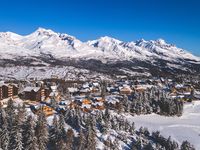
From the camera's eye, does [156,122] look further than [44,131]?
Yes

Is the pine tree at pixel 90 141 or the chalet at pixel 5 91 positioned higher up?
the chalet at pixel 5 91

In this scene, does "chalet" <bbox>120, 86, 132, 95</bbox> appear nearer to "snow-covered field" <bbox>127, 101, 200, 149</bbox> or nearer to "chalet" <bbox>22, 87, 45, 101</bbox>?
"snow-covered field" <bbox>127, 101, 200, 149</bbox>

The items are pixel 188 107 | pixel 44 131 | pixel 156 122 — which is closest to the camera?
pixel 44 131

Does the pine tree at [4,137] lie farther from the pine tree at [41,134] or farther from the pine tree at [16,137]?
the pine tree at [41,134]

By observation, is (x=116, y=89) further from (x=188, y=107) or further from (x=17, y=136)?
(x=17, y=136)

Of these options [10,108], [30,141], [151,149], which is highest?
[10,108]

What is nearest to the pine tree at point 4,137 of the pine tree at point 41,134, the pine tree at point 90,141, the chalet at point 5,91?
the pine tree at point 41,134

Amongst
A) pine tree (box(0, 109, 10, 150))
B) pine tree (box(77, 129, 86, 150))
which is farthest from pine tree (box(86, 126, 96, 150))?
pine tree (box(0, 109, 10, 150))

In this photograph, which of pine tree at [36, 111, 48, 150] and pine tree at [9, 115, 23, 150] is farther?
pine tree at [36, 111, 48, 150]

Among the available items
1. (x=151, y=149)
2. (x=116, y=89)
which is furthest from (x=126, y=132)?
(x=116, y=89)
